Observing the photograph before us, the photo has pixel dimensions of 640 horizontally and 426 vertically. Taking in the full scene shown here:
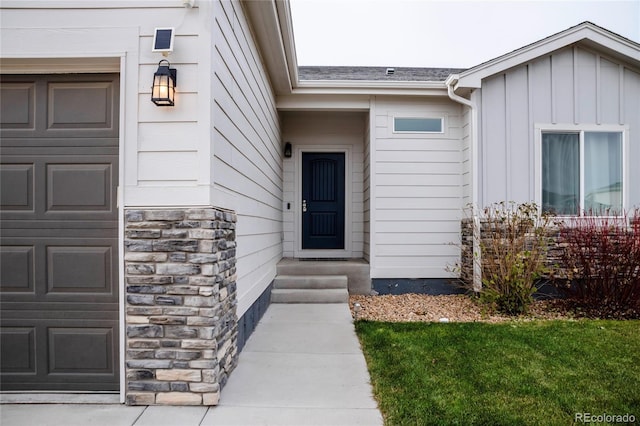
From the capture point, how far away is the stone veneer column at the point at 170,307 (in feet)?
8.07

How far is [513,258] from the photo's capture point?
475 cm

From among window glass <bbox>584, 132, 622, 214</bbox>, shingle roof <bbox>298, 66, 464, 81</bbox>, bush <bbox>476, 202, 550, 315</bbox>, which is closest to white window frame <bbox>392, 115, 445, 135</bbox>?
shingle roof <bbox>298, 66, 464, 81</bbox>

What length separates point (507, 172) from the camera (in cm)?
559

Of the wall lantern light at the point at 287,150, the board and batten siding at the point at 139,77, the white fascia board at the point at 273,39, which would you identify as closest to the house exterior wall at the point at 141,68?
the board and batten siding at the point at 139,77

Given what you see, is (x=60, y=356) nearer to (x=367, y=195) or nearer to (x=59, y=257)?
(x=59, y=257)

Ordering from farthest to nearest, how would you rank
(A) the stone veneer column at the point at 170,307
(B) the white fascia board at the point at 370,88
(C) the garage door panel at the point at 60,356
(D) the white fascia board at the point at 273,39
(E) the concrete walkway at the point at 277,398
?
1. (B) the white fascia board at the point at 370,88
2. (D) the white fascia board at the point at 273,39
3. (C) the garage door panel at the point at 60,356
4. (A) the stone veneer column at the point at 170,307
5. (E) the concrete walkway at the point at 277,398

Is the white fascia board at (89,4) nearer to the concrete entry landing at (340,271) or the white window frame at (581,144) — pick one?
the concrete entry landing at (340,271)

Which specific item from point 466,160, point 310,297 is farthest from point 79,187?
point 466,160

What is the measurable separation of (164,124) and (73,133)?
634 millimetres

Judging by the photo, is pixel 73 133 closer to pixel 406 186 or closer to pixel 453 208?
pixel 406 186

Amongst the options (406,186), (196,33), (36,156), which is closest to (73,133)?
(36,156)

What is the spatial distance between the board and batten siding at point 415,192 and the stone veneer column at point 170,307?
3850 mm

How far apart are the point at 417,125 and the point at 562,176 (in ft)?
7.10

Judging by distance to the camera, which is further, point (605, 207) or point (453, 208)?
point (453, 208)
